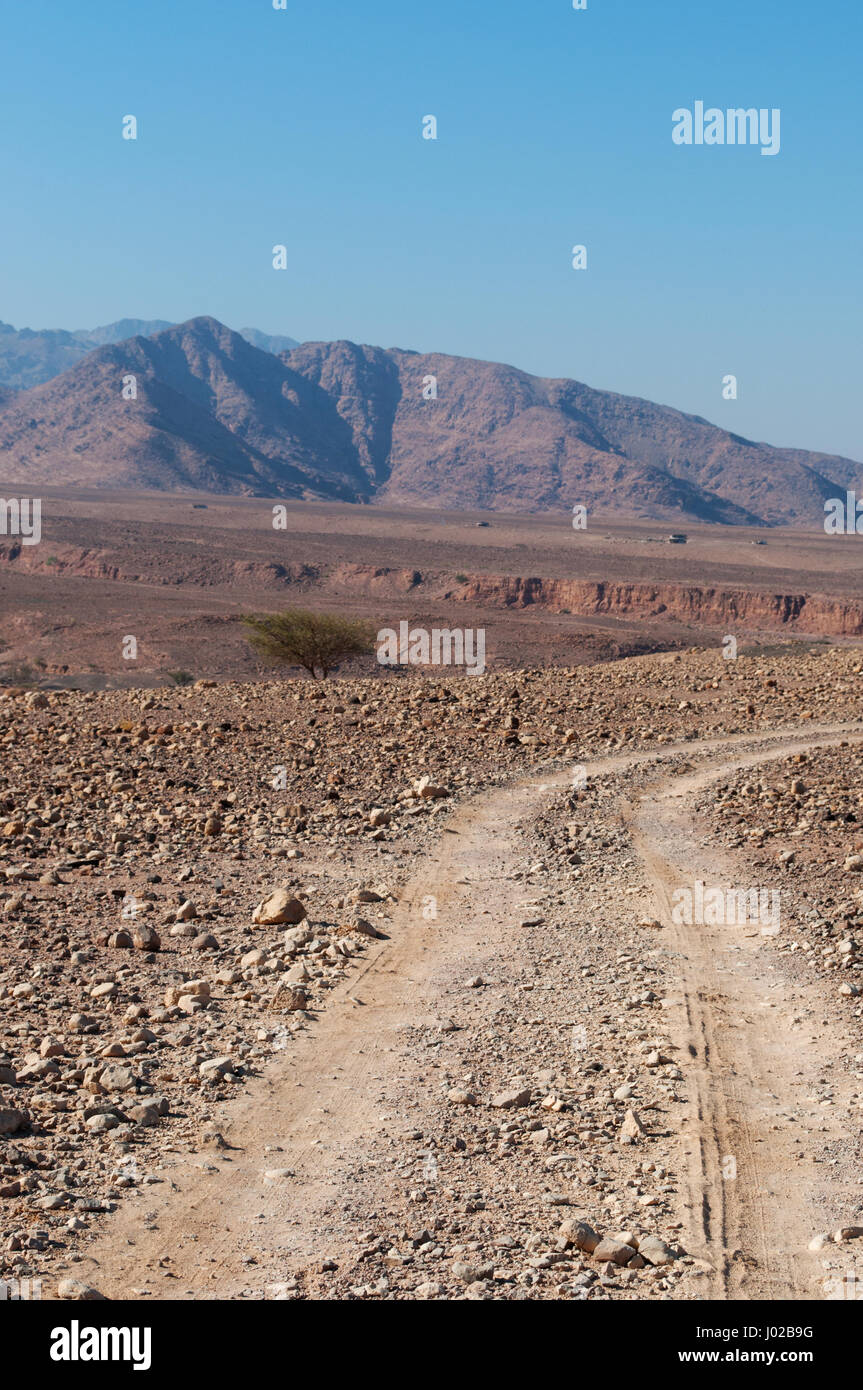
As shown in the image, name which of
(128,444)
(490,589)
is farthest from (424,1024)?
(128,444)

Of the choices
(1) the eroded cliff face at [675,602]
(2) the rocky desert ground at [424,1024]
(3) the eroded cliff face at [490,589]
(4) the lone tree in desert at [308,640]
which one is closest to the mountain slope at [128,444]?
(3) the eroded cliff face at [490,589]

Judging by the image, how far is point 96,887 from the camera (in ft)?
32.6

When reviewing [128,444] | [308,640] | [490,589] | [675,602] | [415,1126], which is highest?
[128,444]

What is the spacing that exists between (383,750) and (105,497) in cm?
12584

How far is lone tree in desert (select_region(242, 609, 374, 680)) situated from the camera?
3394cm

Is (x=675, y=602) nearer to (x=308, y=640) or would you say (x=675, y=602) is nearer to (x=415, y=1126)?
(x=308, y=640)

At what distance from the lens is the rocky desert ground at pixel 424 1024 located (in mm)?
4727

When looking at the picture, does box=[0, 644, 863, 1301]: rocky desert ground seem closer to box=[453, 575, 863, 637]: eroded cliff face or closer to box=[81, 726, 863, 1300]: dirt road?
box=[81, 726, 863, 1300]: dirt road

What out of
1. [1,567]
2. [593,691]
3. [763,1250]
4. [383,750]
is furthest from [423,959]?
[1,567]

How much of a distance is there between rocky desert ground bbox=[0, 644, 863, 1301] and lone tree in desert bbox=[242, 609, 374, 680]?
18.5m

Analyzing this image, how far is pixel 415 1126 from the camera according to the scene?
5.82 meters

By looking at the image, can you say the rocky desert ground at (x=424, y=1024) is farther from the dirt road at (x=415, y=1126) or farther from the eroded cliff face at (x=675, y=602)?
the eroded cliff face at (x=675, y=602)

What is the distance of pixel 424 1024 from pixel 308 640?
27.0m

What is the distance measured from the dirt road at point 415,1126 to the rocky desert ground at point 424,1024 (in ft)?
0.06
